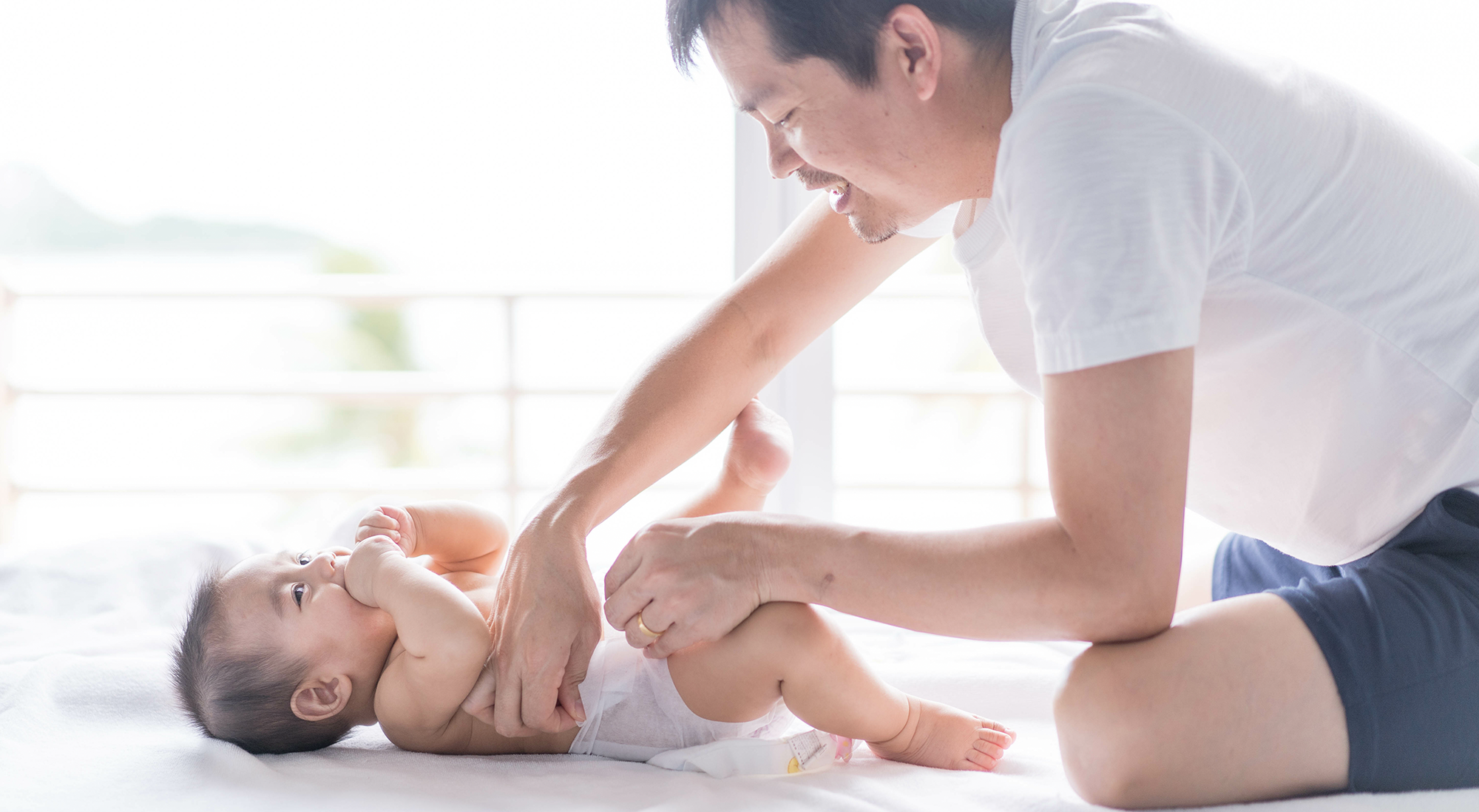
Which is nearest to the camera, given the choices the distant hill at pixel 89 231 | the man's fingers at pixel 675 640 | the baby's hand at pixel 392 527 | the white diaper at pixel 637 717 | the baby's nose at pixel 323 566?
the man's fingers at pixel 675 640

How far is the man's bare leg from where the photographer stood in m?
0.81

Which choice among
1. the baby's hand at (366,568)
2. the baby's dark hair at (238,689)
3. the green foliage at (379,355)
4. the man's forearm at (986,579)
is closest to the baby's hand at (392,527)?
the baby's hand at (366,568)

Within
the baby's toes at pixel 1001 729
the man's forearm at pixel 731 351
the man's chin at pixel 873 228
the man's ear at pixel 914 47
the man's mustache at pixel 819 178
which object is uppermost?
the man's ear at pixel 914 47

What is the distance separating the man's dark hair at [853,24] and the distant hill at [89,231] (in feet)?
13.1

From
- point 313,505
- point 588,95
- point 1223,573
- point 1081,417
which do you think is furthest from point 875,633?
point 313,505

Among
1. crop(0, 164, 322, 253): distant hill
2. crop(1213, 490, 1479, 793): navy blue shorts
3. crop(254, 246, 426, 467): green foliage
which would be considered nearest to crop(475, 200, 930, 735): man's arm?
crop(1213, 490, 1479, 793): navy blue shorts

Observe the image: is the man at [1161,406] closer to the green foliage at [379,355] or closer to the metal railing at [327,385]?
the metal railing at [327,385]

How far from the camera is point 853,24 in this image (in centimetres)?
86

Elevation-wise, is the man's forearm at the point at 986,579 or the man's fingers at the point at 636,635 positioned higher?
the man's forearm at the point at 986,579

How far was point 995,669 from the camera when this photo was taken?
4.23ft

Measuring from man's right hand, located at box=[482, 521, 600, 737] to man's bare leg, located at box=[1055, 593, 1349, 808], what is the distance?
51 centimetres

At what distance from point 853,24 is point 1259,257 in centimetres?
43

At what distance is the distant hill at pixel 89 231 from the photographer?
3.67 meters

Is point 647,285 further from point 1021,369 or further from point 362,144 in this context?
point 1021,369
